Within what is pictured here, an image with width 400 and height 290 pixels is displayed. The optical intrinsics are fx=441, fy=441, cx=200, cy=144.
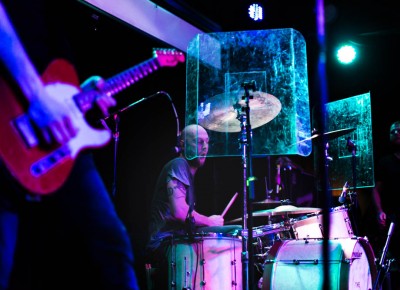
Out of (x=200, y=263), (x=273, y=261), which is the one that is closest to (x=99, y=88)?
(x=200, y=263)

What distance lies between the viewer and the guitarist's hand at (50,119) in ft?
6.84

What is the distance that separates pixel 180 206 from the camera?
3764 millimetres

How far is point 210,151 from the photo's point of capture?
3699mm

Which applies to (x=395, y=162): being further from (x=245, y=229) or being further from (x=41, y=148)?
(x=41, y=148)

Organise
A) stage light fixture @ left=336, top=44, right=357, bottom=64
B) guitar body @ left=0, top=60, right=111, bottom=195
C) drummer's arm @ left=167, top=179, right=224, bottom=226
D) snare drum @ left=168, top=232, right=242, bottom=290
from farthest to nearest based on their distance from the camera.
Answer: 1. stage light fixture @ left=336, top=44, right=357, bottom=64
2. drummer's arm @ left=167, top=179, right=224, bottom=226
3. snare drum @ left=168, top=232, right=242, bottom=290
4. guitar body @ left=0, top=60, right=111, bottom=195

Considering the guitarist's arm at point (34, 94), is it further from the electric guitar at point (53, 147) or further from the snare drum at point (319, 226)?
the snare drum at point (319, 226)

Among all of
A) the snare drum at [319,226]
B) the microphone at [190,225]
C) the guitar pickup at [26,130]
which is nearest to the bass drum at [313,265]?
the snare drum at [319,226]

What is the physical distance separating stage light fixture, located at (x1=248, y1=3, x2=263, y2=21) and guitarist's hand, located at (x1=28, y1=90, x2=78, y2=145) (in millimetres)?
3886

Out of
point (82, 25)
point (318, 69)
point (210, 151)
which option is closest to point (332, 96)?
point (210, 151)

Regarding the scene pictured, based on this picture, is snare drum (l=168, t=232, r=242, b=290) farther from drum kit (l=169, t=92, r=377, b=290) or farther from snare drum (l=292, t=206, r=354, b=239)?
snare drum (l=292, t=206, r=354, b=239)

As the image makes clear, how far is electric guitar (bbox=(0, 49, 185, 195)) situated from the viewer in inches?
80.4

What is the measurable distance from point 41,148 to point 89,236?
0.48 meters

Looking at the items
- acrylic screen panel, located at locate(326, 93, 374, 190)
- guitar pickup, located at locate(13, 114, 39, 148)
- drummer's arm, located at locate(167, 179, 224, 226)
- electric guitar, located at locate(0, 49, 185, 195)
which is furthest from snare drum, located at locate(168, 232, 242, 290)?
acrylic screen panel, located at locate(326, 93, 374, 190)

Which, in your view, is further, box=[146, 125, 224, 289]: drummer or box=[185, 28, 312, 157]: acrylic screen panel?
box=[146, 125, 224, 289]: drummer
